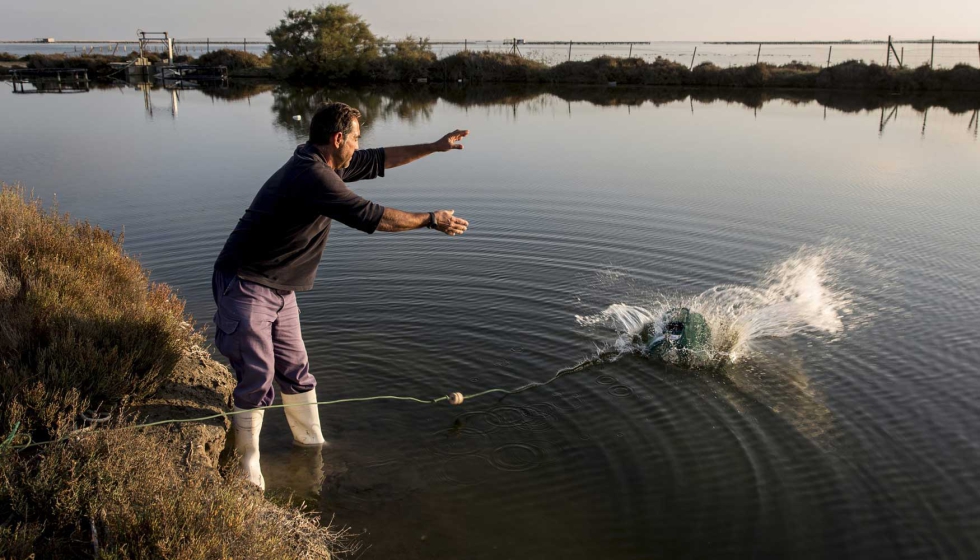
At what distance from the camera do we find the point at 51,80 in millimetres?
50938

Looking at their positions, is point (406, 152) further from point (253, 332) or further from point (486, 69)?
point (486, 69)

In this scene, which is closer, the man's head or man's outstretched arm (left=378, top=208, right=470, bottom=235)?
man's outstretched arm (left=378, top=208, right=470, bottom=235)

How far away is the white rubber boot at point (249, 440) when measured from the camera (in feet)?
17.3

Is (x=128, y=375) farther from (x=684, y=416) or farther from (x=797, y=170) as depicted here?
(x=797, y=170)

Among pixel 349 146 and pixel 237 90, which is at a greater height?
pixel 237 90

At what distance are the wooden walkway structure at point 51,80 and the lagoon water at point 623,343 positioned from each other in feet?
93.2

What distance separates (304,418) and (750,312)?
5.36m

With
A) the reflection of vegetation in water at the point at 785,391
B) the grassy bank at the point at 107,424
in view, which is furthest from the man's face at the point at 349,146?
the reflection of vegetation in water at the point at 785,391

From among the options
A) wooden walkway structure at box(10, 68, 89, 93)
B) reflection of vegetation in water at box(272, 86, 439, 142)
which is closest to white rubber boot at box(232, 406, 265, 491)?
reflection of vegetation in water at box(272, 86, 439, 142)

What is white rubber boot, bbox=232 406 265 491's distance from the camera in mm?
5270

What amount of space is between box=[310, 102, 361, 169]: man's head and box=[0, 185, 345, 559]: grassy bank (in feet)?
6.73

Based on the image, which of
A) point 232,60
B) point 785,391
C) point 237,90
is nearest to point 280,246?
point 785,391

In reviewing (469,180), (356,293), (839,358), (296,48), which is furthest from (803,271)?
(296,48)

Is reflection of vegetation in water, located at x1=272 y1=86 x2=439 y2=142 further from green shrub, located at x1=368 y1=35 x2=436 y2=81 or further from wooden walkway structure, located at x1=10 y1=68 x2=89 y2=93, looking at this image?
wooden walkway structure, located at x1=10 y1=68 x2=89 y2=93
